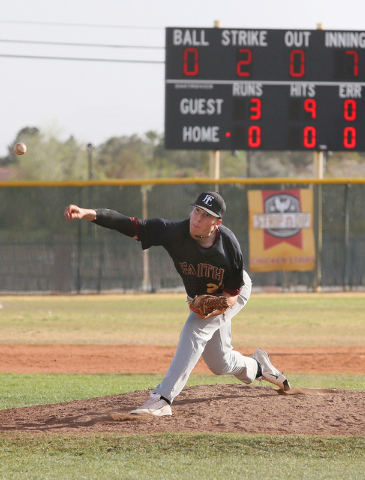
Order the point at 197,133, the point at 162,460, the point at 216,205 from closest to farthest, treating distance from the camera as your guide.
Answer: the point at 162,460 < the point at 216,205 < the point at 197,133

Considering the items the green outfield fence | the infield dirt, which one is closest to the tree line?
the green outfield fence

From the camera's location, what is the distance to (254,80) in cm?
1417

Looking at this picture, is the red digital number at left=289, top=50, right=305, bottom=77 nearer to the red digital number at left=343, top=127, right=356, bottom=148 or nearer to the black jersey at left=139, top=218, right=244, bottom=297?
the red digital number at left=343, top=127, right=356, bottom=148

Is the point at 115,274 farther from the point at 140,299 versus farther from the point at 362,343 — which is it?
the point at 362,343

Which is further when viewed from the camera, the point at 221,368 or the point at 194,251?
the point at 221,368

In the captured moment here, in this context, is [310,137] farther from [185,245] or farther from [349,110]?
[185,245]

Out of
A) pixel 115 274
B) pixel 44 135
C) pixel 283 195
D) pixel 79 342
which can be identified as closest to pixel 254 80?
pixel 283 195

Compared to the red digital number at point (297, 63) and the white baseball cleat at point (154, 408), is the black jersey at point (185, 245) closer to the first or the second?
the white baseball cleat at point (154, 408)

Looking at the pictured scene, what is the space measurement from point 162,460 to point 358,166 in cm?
6012

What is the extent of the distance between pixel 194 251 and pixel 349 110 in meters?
11.2

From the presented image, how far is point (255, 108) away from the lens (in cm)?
1427

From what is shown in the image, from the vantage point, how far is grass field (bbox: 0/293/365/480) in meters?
3.36

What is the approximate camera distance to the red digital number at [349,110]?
14.5 m

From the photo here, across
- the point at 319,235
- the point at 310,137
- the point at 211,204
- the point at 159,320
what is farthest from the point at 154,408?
the point at 319,235
